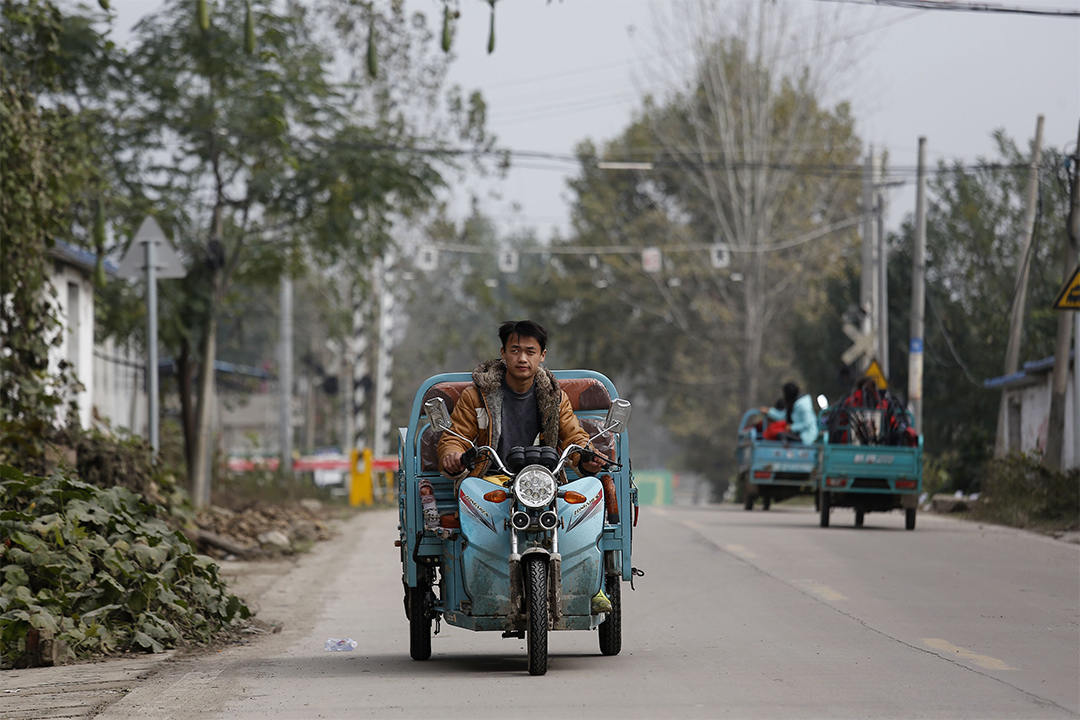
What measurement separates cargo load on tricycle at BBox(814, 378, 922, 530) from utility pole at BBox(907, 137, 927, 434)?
1110cm

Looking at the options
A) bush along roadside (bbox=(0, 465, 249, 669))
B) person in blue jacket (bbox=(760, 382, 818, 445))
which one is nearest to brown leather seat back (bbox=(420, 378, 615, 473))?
bush along roadside (bbox=(0, 465, 249, 669))

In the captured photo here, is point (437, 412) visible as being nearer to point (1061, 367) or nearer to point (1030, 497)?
point (1030, 497)

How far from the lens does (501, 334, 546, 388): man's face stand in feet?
27.8

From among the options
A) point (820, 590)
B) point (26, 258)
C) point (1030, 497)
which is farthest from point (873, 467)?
point (26, 258)

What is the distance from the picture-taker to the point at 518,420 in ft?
28.2

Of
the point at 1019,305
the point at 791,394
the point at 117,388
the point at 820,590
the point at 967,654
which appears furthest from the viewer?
the point at 117,388

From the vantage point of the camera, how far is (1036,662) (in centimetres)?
841

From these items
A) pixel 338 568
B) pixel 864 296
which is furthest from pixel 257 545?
pixel 864 296

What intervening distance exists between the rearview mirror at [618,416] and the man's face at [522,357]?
0.52 meters

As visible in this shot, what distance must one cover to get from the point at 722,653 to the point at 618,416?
5.76 ft

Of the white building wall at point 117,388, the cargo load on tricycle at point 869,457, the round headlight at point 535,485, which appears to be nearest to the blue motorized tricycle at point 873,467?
the cargo load on tricycle at point 869,457

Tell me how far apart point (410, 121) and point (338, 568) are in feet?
96.6

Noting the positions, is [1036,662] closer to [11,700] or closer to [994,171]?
[11,700]

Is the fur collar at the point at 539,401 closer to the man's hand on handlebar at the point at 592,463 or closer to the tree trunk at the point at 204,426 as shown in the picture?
the man's hand on handlebar at the point at 592,463
